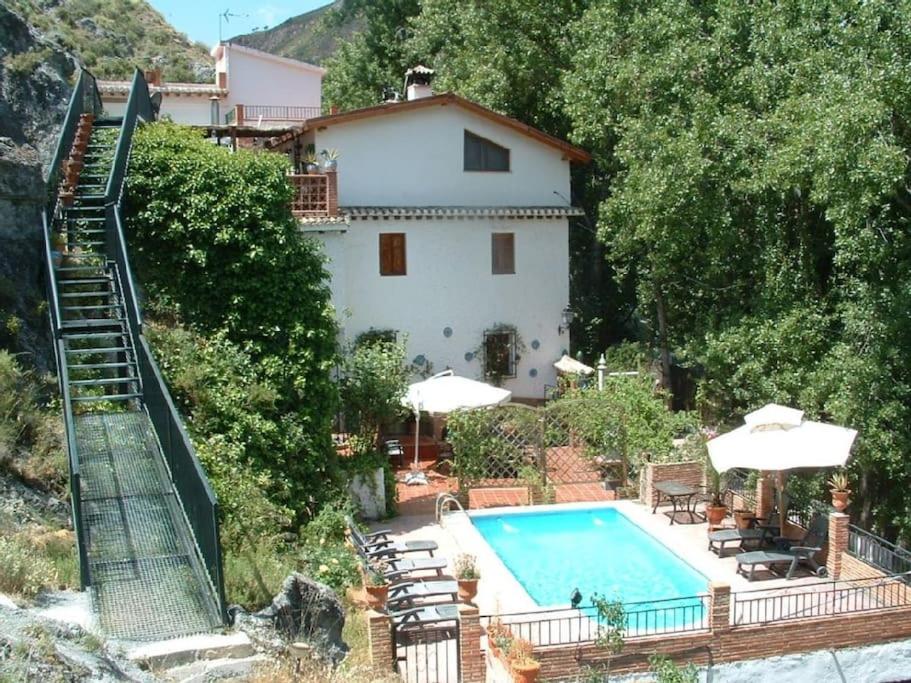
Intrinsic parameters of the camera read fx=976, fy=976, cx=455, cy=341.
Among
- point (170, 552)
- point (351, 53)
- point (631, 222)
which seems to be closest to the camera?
point (170, 552)

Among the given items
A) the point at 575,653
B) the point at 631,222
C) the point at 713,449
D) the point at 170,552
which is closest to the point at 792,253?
the point at 631,222

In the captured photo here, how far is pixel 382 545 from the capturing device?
14.9 m

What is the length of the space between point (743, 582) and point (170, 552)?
895 cm

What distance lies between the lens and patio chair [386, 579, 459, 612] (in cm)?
1309

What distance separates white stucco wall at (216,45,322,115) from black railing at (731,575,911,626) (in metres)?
34.2

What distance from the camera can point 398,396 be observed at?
19.6 metres

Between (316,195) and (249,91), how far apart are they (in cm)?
2249

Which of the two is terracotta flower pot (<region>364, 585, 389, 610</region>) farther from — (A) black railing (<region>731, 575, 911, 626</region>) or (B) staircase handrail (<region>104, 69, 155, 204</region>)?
(B) staircase handrail (<region>104, 69, 155, 204</region>)

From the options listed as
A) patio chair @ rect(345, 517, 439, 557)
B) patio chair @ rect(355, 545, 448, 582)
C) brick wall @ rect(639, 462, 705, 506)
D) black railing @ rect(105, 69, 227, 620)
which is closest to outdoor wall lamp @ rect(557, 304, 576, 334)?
brick wall @ rect(639, 462, 705, 506)

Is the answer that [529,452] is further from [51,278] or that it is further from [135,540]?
[135,540]

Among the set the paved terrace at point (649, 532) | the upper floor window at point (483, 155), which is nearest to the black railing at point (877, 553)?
the paved terrace at point (649, 532)

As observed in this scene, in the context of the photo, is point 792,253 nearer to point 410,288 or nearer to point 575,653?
point 410,288

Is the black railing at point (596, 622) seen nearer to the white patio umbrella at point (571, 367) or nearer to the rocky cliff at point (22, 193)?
the rocky cliff at point (22, 193)

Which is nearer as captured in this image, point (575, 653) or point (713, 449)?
point (575, 653)
